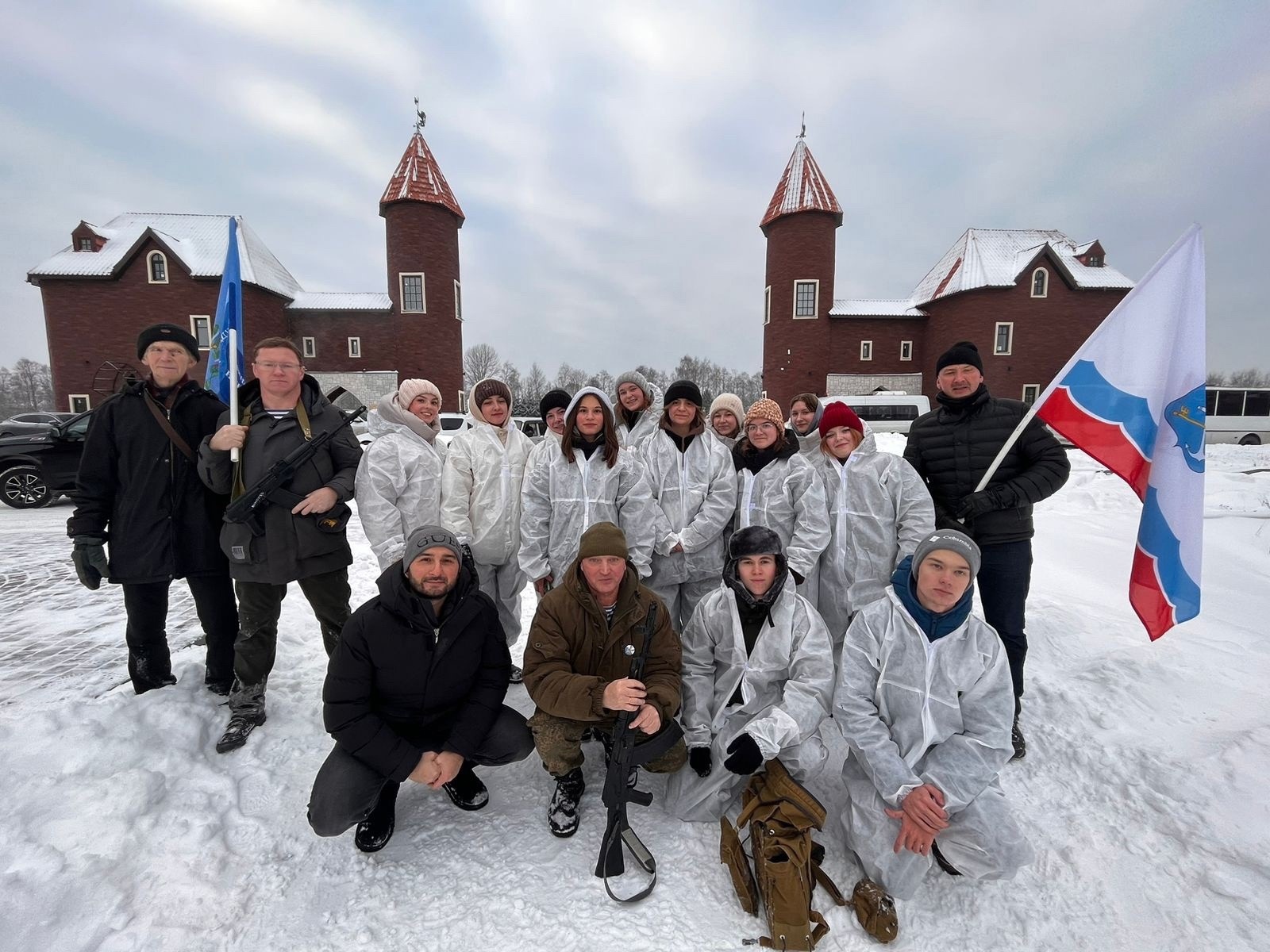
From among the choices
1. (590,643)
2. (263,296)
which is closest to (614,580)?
(590,643)

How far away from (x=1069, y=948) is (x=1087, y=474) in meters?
11.0

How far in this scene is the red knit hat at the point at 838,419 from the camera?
3.38 m

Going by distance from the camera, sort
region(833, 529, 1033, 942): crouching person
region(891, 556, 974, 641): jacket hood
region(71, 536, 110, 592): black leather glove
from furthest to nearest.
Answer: region(71, 536, 110, 592): black leather glove
region(891, 556, 974, 641): jacket hood
region(833, 529, 1033, 942): crouching person

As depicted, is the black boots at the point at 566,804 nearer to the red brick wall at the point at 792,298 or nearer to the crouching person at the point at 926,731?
the crouching person at the point at 926,731

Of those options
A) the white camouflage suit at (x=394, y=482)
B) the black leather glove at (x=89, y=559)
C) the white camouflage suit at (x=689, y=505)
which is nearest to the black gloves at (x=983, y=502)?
the white camouflage suit at (x=689, y=505)

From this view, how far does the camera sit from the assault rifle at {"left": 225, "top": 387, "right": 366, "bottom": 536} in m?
2.81

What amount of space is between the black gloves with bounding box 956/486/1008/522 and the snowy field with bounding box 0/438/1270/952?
4.72ft

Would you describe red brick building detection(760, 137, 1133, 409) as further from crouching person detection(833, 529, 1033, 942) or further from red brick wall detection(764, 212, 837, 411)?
crouching person detection(833, 529, 1033, 942)

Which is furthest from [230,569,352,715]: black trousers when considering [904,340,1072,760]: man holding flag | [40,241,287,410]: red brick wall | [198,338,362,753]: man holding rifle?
[40,241,287,410]: red brick wall

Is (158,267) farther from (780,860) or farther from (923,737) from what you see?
(923,737)

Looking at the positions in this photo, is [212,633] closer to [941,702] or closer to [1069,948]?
[941,702]

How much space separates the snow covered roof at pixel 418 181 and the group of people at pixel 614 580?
83.1ft

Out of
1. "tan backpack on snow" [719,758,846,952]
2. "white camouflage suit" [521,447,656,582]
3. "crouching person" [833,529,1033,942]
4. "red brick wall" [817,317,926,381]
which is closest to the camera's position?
"tan backpack on snow" [719,758,846,952]

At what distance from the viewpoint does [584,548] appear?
8.68ft
